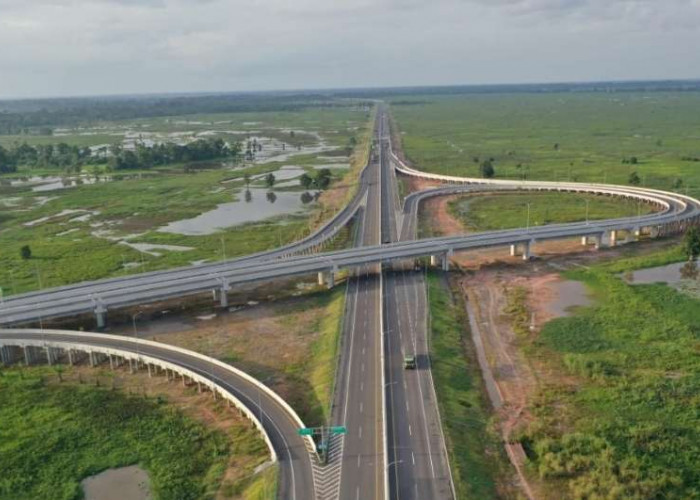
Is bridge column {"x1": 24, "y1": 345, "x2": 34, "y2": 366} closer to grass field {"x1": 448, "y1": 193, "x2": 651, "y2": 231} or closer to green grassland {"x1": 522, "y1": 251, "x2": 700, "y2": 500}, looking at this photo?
green grassland {"x1": 522, "y1": 251, "x2": 700, "y2": 500}

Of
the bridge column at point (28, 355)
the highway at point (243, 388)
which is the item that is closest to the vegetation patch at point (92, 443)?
the highway at point (243, 388)

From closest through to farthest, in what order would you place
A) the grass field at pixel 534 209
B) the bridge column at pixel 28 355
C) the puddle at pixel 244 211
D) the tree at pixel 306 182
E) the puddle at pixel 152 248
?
1. the bridge column at pixel 28 355
2. the puddle at pixel 152 248
3. the grass field at pixel 534 209
4. the puddle at pixel 244 211
5. the tree at pixel 306 182

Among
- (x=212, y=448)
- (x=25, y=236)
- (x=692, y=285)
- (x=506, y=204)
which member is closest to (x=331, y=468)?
(x=212, y=448)

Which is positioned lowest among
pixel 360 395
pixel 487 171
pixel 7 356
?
pixel 7 356

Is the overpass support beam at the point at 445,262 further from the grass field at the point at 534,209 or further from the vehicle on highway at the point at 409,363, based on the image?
the vehicle on highway at the point at 409,363

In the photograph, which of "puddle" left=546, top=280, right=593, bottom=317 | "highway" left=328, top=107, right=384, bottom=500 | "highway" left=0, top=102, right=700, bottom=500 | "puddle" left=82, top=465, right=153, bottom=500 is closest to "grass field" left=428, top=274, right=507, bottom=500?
"highway" left=0, top=102, right=700, bottom=500

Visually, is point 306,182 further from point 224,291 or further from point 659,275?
point 659,275

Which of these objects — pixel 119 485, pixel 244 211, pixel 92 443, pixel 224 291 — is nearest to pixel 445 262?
pixel 224 291

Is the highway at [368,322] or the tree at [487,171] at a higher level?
the tree at [487,171]
